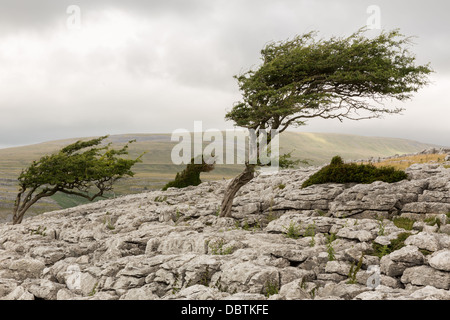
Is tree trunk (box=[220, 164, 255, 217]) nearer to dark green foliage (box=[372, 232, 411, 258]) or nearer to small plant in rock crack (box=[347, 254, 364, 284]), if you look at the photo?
dark green foliage (box=[372, 232, 411, 258])

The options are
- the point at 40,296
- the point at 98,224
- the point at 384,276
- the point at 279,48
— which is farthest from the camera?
the point at 98,224

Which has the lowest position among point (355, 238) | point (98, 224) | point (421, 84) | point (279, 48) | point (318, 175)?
point (98, 224)

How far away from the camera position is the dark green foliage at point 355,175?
2088cm

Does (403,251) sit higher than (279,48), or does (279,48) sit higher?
(279,48)

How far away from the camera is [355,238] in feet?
44.0

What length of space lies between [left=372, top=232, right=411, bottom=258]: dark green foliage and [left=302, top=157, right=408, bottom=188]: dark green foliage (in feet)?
28.1

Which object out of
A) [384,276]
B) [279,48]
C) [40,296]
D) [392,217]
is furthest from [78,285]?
[279,48]

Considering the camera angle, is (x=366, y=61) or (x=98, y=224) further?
(x=98, y=224)

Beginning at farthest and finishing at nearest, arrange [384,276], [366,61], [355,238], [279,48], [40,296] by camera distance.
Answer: [279,48] → [366,61] → [355,238] → [40,296] → [384,276]

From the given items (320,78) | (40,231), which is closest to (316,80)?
(320,78)

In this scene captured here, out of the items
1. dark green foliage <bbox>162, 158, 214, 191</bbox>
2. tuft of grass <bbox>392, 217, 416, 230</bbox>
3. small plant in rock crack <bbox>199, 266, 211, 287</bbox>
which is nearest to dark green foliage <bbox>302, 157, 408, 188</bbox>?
tuft of grass <bbox>392, 217, 416, 230</bbox>

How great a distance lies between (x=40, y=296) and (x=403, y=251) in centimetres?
1206
